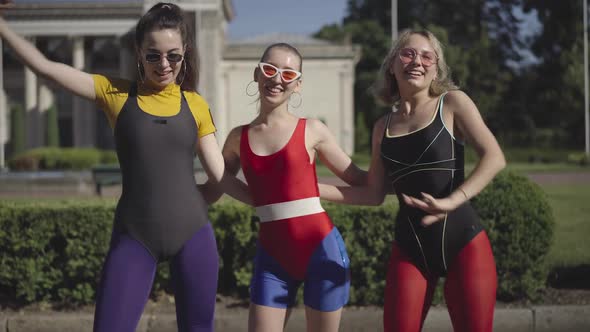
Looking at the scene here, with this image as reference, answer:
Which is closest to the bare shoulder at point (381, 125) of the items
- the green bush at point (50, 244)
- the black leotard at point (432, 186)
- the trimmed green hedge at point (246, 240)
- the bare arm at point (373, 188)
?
the bare arm at point (373, 188)

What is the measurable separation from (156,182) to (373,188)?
3.56ft

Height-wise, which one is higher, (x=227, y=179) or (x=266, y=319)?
(x=227, y=179)

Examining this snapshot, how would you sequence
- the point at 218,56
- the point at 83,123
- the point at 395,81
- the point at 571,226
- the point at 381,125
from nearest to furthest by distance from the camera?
1. the point at 381,125
2. the point at 395,81
3. the point at 571,226
4. the point at 218,56
5. the point at 83,123

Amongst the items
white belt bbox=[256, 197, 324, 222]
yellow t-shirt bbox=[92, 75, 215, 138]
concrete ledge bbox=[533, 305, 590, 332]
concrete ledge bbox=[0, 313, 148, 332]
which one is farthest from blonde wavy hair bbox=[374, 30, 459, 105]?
concrete ledge bbox=[0, 313, 148, 332]

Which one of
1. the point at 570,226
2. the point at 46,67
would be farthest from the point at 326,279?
the point at 570,226

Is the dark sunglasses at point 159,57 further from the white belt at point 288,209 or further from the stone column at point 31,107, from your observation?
the stone column at point 31,107

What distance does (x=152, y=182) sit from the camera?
8.73 feet

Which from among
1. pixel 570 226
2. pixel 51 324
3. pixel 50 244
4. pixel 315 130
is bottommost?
pixel 570 226

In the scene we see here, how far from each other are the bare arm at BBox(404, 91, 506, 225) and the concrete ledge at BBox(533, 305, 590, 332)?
3.01 meters

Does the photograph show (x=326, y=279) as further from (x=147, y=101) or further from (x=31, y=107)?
(x=31, y=107)

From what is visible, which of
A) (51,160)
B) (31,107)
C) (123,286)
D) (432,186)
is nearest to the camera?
(123,286)

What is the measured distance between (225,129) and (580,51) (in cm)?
2305

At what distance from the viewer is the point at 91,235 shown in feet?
17.5

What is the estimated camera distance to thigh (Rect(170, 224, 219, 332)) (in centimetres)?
265
